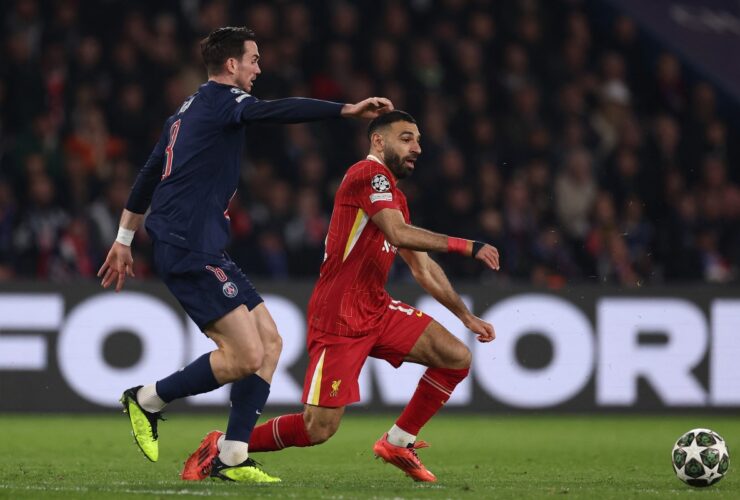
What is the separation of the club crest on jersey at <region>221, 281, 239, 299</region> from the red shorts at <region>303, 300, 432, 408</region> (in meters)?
0.68

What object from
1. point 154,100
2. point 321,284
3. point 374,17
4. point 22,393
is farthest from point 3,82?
point 321,284

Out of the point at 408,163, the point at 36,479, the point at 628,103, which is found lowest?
the point at 36,479

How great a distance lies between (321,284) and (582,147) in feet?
24.9

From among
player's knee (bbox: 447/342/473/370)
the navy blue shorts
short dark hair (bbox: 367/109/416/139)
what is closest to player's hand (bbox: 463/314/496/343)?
player's knee (bbox: 447/342/473/370)

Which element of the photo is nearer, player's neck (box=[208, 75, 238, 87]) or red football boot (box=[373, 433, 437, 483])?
player's neck (box=[208, 75, 238, 87])

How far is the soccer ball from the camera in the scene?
23.2 feet

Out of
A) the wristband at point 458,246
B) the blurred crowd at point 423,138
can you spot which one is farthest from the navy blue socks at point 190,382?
the blurred crowd at point 423,138

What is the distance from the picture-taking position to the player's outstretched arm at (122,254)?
7211 millimetres

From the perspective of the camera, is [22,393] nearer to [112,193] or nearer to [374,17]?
[112,193]

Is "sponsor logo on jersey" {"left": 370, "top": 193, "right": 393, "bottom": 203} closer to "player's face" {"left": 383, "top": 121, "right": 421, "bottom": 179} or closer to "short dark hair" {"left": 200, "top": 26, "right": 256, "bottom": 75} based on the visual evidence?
"player's face" {"left": 383, "top": 121, "right": 421, "bottom": 179}

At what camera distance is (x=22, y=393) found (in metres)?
11.8

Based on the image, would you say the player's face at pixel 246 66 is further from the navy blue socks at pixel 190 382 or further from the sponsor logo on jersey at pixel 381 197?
the navy blue socks at pixel 190 382

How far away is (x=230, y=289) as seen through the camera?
6.73 meters

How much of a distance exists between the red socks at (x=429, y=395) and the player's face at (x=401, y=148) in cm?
110
